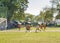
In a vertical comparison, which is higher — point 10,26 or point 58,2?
point 58,2

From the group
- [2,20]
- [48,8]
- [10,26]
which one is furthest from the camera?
[48,8]

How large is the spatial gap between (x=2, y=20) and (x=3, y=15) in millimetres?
13175

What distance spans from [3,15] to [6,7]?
3.16 metres

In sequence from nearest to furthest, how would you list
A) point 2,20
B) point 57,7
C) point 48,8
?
point 2,20, point 57,7, point 48,8

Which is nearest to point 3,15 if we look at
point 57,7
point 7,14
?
point 7,14

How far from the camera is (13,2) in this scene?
80.6 metres

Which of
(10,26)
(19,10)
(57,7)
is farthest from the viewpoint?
(57,7)

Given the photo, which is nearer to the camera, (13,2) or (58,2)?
(13,2)

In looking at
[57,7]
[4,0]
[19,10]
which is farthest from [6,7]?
[57,7]

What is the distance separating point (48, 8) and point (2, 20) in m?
53.1

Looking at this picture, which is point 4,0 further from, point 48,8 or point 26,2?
point 48,8

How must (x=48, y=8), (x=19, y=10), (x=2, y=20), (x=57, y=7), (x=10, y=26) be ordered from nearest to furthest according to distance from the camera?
Answer: 1. (x=2, y=20)
2. (x=10, y=26)
3. (x=19, y=10)
4. (x=57, y=7)
5. (x=48, y=8)

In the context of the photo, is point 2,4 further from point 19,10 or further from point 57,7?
point 57,7

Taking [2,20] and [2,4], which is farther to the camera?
[2,4]
